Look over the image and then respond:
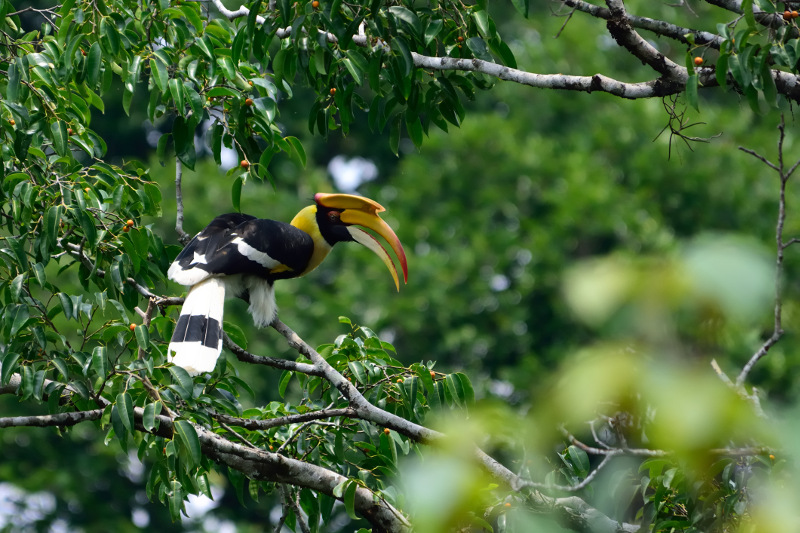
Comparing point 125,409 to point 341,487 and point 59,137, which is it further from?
point 59,137

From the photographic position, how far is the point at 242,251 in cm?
404

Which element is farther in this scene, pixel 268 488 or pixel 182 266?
pixel 182 266

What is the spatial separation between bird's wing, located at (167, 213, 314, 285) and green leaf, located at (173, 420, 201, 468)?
1.11m

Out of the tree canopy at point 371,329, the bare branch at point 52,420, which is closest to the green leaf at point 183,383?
the tree canopy at point 371,329

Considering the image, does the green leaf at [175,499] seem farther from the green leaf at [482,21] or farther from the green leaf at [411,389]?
the green leaf at [482,21]

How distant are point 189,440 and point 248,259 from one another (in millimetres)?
1529

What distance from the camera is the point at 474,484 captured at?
3.73ft

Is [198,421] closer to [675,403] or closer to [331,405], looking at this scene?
[331,405]

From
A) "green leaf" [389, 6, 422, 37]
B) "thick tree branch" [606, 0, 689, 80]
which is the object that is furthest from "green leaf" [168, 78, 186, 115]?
"thick tree branch" [606, 0, 689, 80]

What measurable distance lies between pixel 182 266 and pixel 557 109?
10.0 m

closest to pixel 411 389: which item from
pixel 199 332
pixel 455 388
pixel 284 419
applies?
pixel 455 388

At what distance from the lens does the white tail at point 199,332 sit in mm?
3223

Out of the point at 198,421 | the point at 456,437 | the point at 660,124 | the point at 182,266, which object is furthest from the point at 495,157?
the point at 456,437

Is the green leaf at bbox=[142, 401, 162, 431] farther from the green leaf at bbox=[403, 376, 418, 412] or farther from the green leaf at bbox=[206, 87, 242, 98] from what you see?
the green leaf at bbox=[206, 87, 242, 98]
